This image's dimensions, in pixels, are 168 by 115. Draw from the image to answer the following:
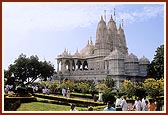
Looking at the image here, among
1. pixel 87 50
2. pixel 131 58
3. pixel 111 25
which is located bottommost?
pixel 131 58

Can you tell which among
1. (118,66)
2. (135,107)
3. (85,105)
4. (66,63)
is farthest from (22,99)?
(66,63)

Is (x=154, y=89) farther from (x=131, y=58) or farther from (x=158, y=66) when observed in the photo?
(x=131, y=58)

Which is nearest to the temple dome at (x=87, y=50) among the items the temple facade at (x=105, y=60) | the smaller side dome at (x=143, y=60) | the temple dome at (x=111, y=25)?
the temple facade at (x=105, y=60)

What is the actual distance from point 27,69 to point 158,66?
14.2m

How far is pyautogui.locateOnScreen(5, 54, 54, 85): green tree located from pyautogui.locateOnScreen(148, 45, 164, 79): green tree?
11666 mm

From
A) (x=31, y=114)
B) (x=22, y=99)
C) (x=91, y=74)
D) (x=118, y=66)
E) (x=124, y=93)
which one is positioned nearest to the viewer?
(x=31, y=114)

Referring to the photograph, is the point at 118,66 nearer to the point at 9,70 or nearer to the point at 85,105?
the point at 9,70

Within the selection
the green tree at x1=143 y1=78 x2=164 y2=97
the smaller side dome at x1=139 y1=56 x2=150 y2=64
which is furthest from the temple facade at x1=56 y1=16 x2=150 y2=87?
the green tree at x1=143 y1=78 x2=164 y2=97

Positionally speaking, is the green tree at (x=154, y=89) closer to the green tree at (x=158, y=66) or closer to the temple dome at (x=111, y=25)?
the green tree at (x=158, y=66)

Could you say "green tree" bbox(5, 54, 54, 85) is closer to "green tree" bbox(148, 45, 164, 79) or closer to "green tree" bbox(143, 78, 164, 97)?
"green tree" bbox(148, 45, 164, 79)

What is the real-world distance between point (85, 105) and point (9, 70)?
2323 centimetres

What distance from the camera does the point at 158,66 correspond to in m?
35.6

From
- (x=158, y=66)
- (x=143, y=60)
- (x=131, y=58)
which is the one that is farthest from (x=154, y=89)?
(x=143, y=60)

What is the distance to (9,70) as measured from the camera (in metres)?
39.7
